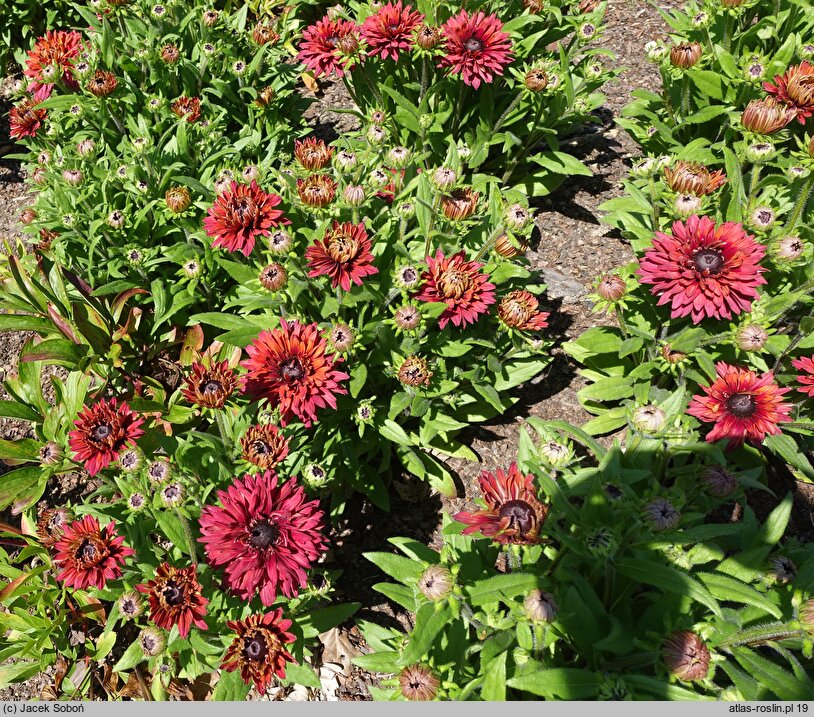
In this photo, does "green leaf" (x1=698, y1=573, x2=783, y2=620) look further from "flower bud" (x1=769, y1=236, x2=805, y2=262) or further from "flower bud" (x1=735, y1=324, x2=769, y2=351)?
"flower bud" (x1=769, y1=236, x2=805, y2=262)

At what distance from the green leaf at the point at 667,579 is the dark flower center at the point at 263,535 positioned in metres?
1.36

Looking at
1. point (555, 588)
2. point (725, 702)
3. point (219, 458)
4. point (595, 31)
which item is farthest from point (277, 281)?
point (595, 31)

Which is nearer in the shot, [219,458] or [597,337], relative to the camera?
[219,458]

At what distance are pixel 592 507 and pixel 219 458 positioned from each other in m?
1.73

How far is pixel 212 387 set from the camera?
107 inches

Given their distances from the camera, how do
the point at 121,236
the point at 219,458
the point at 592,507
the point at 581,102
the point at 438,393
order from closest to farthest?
1. the point at 592,507
2. the point at 219,458
3. the point at 438,393
4. the point at 121,236
5. the point at 581,102

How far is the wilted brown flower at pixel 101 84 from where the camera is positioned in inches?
158

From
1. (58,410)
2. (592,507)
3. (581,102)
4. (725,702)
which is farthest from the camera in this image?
(581,102)

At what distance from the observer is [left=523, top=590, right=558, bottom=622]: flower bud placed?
2.14 metres

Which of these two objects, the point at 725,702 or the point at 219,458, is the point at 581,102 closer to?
the point at 219,458

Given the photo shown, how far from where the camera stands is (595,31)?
4.52m

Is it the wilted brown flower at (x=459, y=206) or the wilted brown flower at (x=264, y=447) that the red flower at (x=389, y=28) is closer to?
the wilted brown flower at (x=459, y=206)

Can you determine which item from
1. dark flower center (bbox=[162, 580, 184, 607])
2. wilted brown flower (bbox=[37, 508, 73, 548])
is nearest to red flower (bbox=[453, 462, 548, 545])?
dark flower center (bbox=[162, 580, 184, 607])

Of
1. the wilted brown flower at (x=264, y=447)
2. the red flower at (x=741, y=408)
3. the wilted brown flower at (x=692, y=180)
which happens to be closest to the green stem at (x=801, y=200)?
the wilted brown flower at (x=692, y=180)
